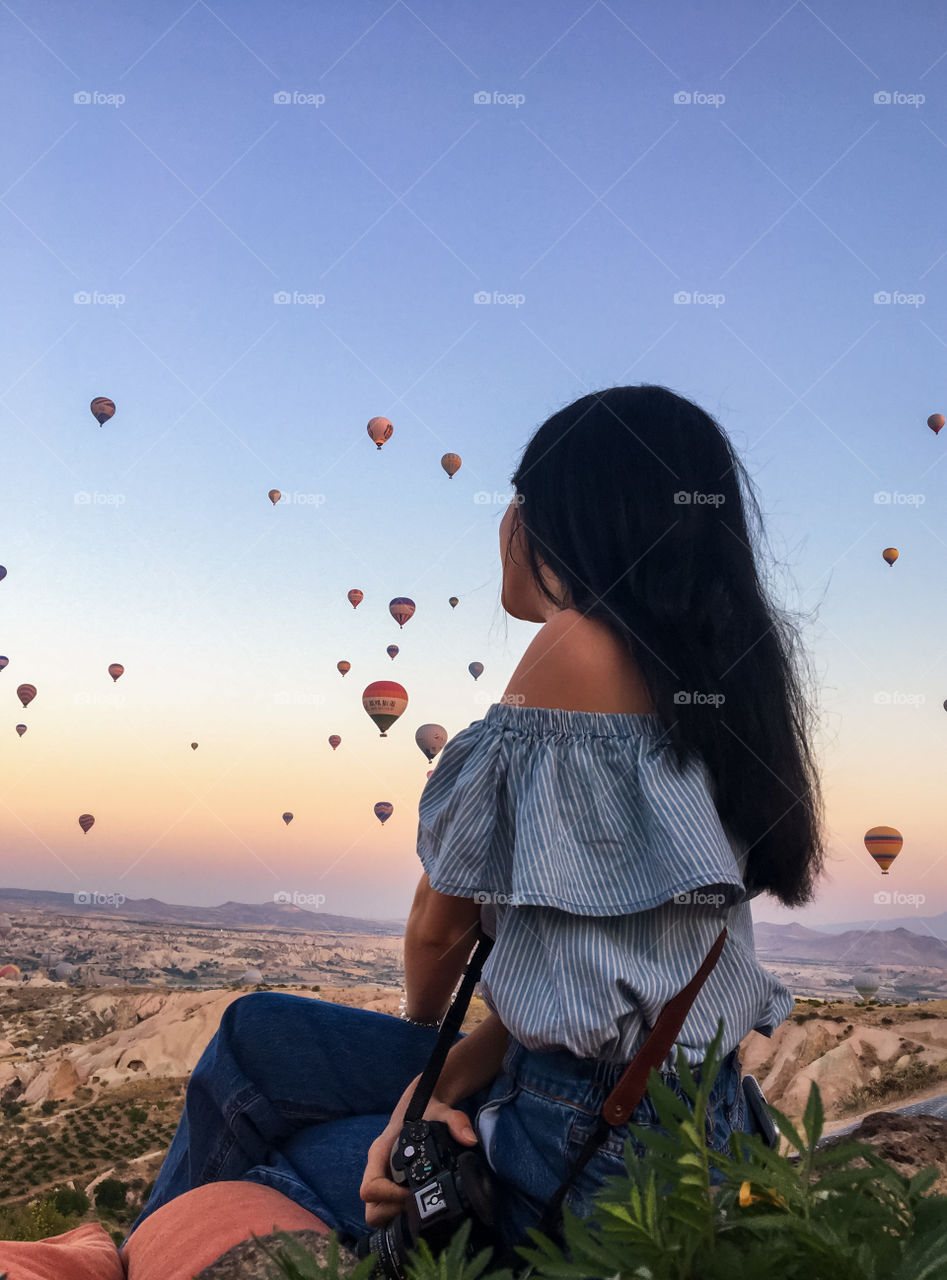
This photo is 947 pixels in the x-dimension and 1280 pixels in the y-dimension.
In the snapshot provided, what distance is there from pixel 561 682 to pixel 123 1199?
3767 centimetres

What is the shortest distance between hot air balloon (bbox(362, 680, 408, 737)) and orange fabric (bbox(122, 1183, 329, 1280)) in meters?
23.4

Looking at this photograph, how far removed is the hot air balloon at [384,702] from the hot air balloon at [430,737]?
2318 millimetres

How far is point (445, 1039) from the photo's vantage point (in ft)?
6.34

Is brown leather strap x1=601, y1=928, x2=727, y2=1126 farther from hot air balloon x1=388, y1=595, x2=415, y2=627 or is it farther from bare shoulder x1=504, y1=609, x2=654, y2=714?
hot air balloon x1=388, y1=595, x2=415, y2=627

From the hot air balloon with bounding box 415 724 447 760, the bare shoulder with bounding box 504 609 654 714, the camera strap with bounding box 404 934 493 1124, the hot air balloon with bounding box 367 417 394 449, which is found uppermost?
the hot air balloon with bounding box 367 417 394 449

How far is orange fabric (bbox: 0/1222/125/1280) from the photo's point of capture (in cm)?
157

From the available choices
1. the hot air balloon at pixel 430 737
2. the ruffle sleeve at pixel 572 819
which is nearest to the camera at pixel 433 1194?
the ruffle sleeve at pixel 572 819

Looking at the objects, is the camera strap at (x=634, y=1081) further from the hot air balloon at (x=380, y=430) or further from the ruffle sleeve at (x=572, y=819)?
the hot air balloon at (x=380, y=430)

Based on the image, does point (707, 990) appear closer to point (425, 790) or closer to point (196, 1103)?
point (425, 790)

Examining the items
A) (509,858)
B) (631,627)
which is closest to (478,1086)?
(509,858)

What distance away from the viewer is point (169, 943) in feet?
262

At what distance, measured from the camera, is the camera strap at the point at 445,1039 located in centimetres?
189

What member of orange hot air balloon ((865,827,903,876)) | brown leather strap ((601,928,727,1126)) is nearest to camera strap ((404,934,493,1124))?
brown leather strap ((601,928,727,1126))

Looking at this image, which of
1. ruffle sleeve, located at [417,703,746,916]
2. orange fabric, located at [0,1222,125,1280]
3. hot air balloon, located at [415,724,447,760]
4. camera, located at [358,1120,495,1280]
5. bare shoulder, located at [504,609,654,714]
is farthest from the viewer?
hot air balloon, located at [415,724,447,760]
